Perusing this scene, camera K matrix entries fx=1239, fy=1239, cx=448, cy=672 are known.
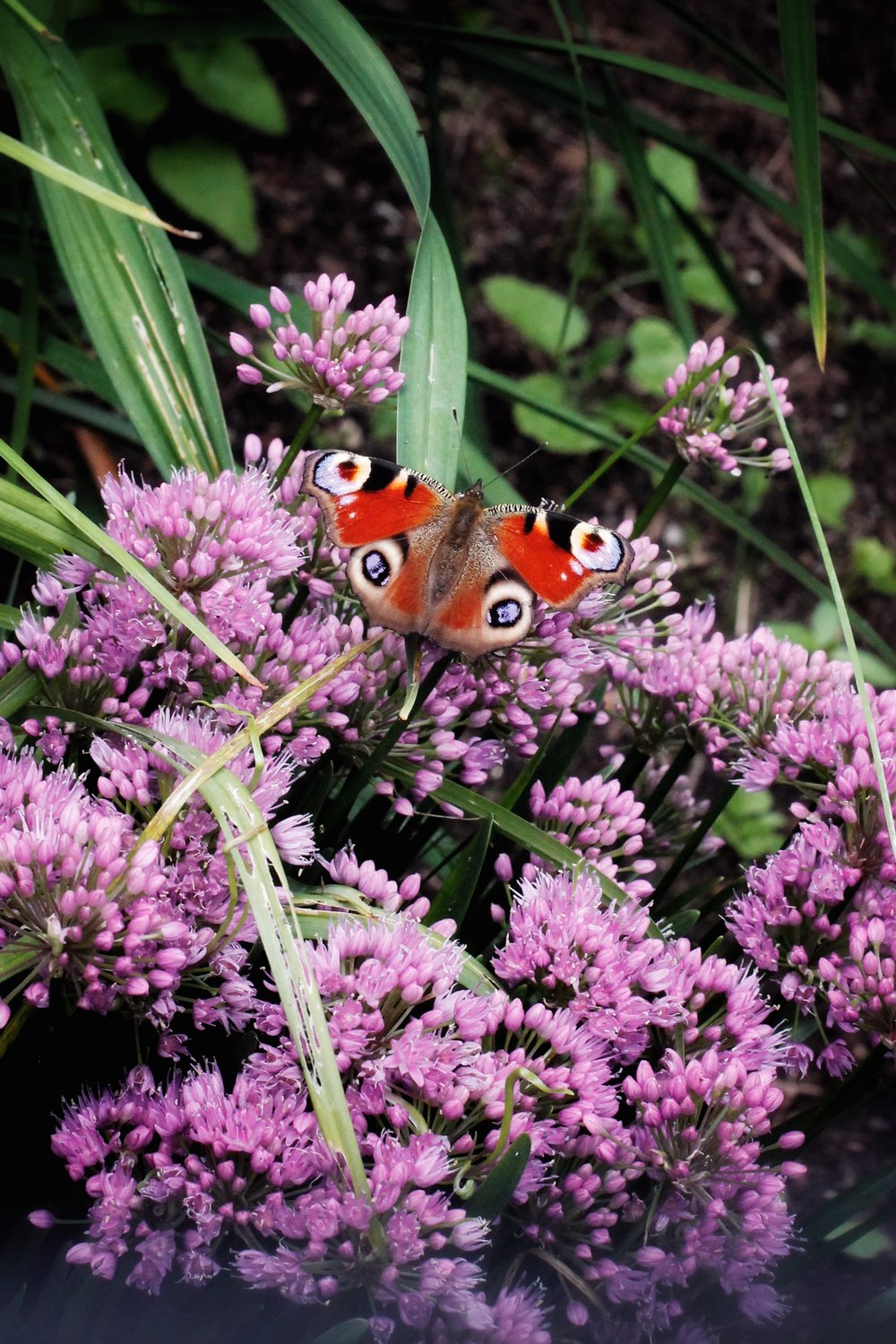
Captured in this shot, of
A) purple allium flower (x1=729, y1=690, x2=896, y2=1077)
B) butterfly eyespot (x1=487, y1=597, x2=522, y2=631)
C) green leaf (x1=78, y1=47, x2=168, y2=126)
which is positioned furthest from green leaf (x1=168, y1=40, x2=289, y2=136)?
purple allium flower (x1=729, y1=690, x2=896, y2=1077)

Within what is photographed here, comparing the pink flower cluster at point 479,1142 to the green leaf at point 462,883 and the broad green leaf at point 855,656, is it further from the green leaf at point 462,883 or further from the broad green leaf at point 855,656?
the broad green leaf at point 855,656

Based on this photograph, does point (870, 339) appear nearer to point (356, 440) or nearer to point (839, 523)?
point (839, 523)

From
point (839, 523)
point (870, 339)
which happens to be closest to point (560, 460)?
point (839, 523)

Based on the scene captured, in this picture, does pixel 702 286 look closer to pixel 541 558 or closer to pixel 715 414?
pixel 715 414

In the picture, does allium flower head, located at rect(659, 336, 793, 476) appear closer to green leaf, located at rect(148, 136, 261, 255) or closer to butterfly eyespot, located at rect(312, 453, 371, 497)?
butterfly eyespot, located at rect(312, 453, 371, 497)

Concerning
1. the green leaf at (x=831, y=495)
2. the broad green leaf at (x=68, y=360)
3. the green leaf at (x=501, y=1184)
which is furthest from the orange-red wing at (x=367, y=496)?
the green leaf at (x=831, y=495)

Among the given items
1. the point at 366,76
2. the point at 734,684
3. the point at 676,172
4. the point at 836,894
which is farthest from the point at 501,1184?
the point at 676,172
